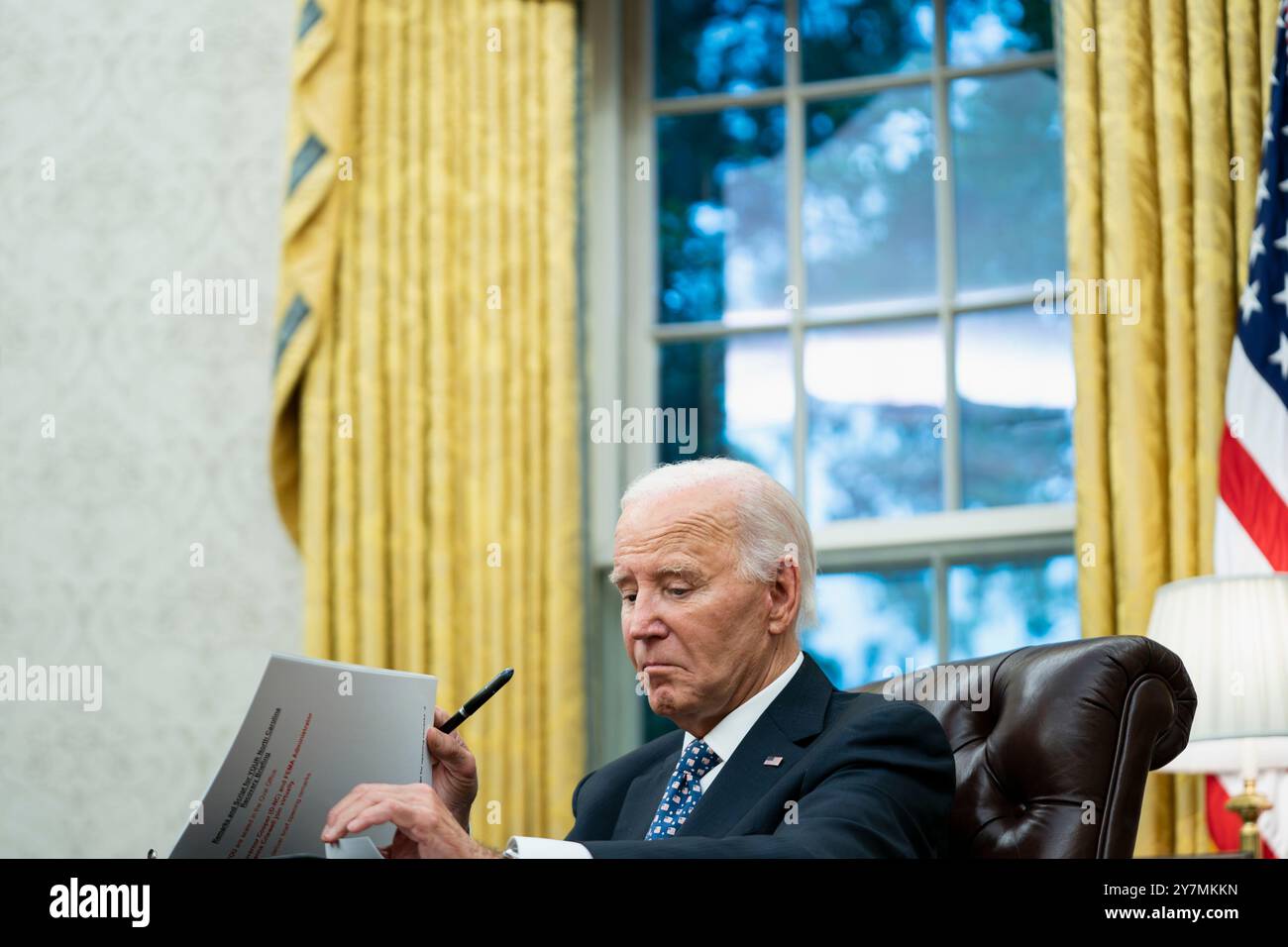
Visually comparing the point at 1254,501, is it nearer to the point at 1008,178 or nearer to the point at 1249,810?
the point at 1249,810

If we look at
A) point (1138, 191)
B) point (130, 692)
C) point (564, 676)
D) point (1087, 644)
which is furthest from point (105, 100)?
point (1087, 644)

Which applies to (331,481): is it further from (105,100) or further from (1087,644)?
(1087,644)

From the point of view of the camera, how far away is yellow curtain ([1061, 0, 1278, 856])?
3357 mm

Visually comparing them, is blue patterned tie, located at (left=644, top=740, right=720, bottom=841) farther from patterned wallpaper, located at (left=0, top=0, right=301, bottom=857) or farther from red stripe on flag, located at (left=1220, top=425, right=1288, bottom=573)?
patterned wallpaper, located at (left=0, top=0, right=301, bottom=857)

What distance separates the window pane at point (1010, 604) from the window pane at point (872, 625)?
2.8 inches

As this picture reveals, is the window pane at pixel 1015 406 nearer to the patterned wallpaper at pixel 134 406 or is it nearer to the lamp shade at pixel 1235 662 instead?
the lamp shade at pixel 1235 662

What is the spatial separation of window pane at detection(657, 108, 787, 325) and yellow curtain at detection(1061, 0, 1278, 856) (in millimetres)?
862

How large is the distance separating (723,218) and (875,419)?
0.69 meters

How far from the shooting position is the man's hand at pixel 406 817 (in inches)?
54.4

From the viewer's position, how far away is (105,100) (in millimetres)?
4426
